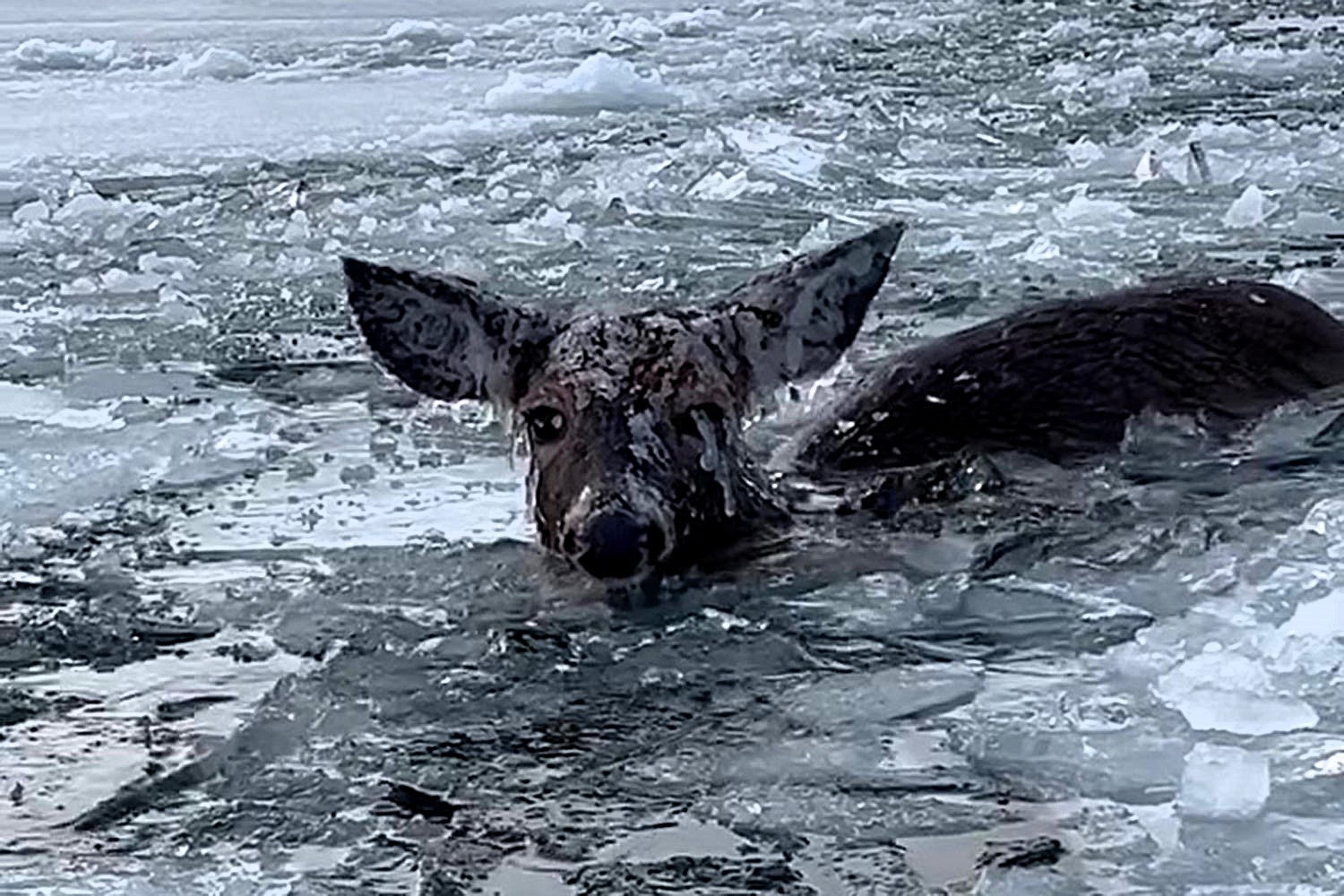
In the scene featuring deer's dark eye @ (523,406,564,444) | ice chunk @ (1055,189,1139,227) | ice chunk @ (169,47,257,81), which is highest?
deer's dark eye @ (523,406,564,444)

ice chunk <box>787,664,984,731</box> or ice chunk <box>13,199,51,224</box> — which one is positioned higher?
ice chunk <box>13,199,51,224</box>

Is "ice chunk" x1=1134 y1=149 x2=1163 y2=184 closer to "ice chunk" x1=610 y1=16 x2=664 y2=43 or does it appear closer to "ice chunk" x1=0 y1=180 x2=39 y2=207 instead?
"ice chunk" x1=0 y1=180 x2=39 y2=207

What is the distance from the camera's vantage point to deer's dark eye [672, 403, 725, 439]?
577 cm

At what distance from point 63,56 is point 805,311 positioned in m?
14.2

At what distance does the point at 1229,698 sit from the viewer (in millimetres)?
4359

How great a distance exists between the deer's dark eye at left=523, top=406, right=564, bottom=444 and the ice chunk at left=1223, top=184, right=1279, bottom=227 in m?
4.99

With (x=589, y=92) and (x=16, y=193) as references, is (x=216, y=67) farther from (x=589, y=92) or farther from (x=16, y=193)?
(x=16, y=193)

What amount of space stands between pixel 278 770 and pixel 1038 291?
203 inches

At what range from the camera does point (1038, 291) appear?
8906 millimetres

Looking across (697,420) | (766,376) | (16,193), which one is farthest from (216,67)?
(697,420)

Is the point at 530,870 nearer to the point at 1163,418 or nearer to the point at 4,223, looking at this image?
Answer: the point at 1163,418

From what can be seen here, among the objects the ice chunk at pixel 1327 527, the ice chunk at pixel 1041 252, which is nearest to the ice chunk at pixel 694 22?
the ice chunk at pixel 1041 252

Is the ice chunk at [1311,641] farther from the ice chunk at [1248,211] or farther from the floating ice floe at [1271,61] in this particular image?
the floating ice floe at [1271,61]

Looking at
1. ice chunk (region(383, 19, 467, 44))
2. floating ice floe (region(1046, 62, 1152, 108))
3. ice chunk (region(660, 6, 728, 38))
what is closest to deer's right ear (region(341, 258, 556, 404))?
floating ice floe (region(1046, 62, 1152, 108))
